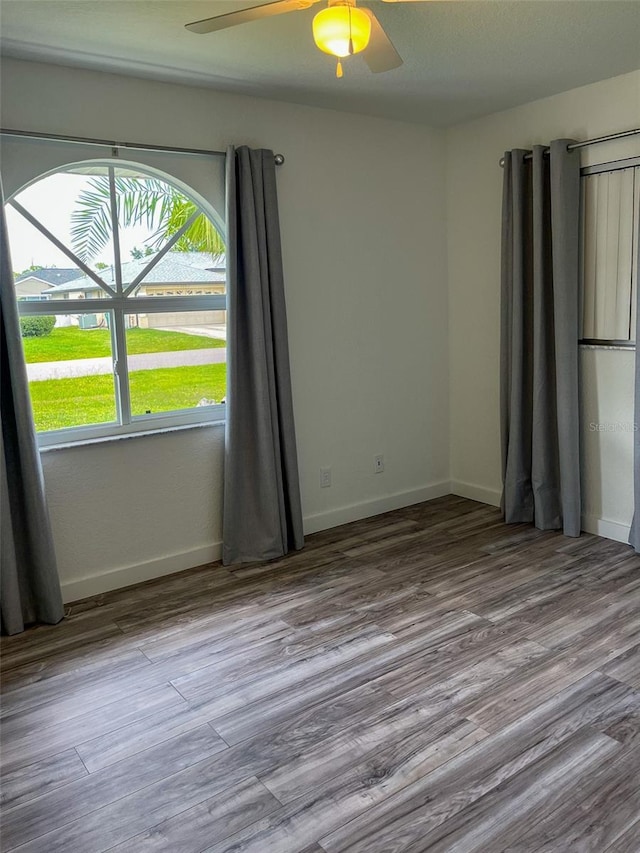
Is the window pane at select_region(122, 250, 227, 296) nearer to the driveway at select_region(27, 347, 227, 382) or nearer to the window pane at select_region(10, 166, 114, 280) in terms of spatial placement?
the window pane at select_region(10, 166, 114, 280)

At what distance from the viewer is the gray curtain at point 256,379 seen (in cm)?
338

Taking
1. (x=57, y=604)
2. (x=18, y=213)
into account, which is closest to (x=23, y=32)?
(x=18, y=213)

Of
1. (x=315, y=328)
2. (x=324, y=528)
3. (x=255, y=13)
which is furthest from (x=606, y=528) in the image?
(x=255, y=13)

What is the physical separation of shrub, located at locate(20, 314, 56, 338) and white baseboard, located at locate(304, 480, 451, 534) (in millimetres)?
1814


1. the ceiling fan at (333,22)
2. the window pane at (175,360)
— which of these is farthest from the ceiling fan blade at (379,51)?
the window pane at (175,360)

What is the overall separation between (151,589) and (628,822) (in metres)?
2.30

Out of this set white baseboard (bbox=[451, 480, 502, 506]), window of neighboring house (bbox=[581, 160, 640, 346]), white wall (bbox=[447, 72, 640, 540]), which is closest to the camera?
window of neighboring house (bbox=[581, 160, 640, 346])

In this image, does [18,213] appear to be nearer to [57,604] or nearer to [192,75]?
[192,75]

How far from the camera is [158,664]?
8.66ft

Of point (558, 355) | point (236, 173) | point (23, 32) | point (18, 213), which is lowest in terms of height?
point (558, 355)

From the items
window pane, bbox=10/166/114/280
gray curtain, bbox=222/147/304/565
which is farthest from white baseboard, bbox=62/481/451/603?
window pane, bbox=10/166/114/280

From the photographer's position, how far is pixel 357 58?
116 inches

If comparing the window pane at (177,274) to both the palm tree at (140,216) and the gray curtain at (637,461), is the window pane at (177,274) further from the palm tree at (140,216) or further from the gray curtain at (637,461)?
the gray curtain at (637,461)

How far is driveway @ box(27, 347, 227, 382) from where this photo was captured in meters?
3.11
